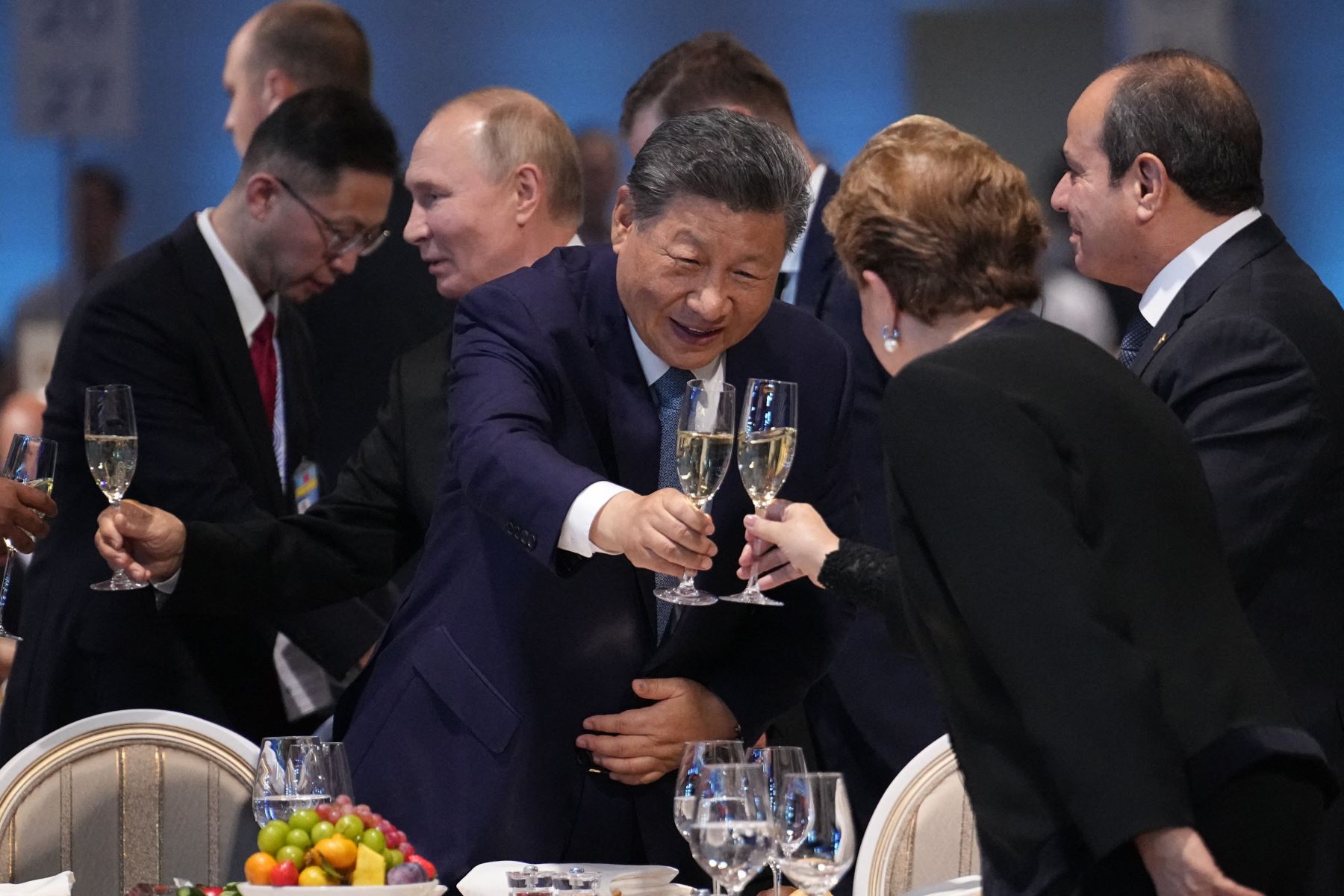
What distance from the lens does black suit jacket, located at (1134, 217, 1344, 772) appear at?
7.57 feet

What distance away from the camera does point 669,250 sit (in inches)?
94.0

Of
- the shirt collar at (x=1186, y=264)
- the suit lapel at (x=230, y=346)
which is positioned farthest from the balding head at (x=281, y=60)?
the shirt collar at (x=1186, y=264)

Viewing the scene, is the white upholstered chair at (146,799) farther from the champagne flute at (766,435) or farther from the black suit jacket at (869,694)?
the black suit jacket at (869,694)

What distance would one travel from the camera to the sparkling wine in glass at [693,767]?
1.91 metres

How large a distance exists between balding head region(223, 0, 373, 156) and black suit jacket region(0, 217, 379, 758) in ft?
3.99

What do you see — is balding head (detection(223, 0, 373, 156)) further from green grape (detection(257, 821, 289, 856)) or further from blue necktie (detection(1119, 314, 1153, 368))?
green grape (detection(257, 821, 289, 856))

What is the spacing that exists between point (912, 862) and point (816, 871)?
2.87 feet

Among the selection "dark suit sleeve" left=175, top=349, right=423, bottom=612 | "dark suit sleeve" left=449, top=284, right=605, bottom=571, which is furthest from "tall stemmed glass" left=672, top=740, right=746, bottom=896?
"dark suit sleeve" left=175, top=349, right=423, bottom=612

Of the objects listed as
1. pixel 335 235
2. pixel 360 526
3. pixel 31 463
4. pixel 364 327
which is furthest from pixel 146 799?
pixel 364 327

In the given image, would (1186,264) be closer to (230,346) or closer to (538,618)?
(538,618)

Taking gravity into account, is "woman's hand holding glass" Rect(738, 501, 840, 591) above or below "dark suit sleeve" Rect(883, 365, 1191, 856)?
above

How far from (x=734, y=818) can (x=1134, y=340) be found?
1.26m

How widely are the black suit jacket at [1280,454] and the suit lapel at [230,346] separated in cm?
198

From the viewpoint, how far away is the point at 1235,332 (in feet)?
7.76
